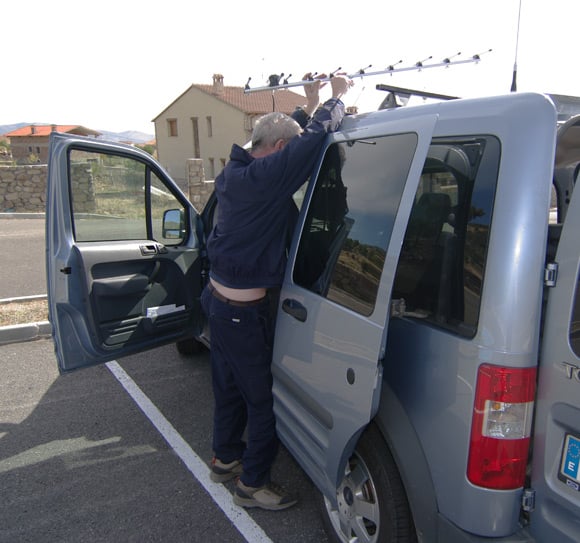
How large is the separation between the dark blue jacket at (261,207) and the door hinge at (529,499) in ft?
4.54

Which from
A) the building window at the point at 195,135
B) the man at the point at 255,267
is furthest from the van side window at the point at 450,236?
the building window at the point at 195,135

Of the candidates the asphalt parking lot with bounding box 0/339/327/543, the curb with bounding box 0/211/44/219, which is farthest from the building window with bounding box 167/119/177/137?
the asphalt parking lot with bounding box 0/339/327/543

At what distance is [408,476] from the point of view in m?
1.72

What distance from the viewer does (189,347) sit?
181 inches

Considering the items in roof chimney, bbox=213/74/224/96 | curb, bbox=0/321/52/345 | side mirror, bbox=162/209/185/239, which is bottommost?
curb, bbox=0/321/52/345

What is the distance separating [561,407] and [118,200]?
3.14 meters

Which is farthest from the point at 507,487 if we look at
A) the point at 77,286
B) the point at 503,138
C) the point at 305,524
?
the point at 77,286

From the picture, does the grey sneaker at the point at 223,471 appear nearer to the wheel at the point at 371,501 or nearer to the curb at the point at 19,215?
the wheel at the point at 371,501

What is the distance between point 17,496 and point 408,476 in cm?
230

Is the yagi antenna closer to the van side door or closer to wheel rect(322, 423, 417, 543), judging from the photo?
the van side door

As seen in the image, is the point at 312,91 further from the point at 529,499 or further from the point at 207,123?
the point at 207,123

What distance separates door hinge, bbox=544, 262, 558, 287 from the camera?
1.45m

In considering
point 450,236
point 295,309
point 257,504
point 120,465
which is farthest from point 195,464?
point 450,236

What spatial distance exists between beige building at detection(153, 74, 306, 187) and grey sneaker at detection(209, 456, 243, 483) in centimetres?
3526
